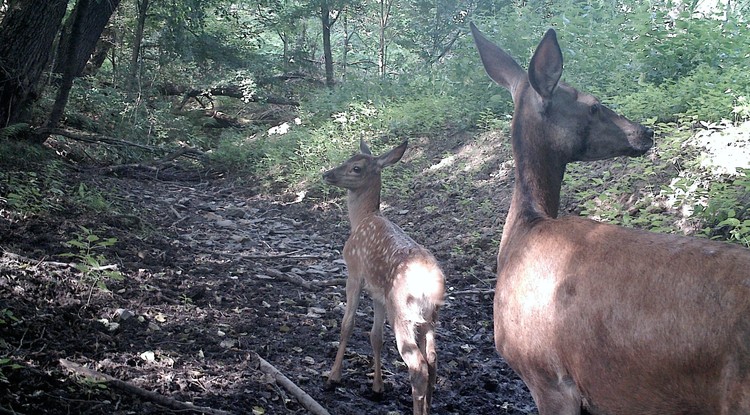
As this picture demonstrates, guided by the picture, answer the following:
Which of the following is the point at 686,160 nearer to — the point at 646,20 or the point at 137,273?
the point at 646,20

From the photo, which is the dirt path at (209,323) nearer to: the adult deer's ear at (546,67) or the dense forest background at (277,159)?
the dense forest background at (277,159)

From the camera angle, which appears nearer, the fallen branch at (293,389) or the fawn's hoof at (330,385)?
the fallen branch at (293,389)

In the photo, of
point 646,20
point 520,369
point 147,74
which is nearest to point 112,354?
point 520,369

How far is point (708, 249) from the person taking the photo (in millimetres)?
2182

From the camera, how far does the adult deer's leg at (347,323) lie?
16.3ft

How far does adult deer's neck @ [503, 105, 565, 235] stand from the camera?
337 cm

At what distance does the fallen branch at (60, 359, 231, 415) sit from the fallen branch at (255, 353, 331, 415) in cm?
66

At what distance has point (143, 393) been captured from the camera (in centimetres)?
365

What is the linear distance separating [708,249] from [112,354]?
11.5ft

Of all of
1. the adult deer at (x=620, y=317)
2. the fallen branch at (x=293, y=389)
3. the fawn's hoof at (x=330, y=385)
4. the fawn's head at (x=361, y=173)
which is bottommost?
the fawn's hoof at (x=330, y=385)

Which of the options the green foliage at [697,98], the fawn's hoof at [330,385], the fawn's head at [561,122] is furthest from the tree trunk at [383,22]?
the fawn's head at [561,122]

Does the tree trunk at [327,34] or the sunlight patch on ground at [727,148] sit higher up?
the tree trunk at [327,34]

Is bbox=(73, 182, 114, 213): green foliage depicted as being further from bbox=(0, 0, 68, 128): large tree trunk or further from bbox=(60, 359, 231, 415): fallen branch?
bbox=(60, 359, 231, 415): fallen branch

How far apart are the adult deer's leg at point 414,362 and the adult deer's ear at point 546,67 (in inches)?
70.3
